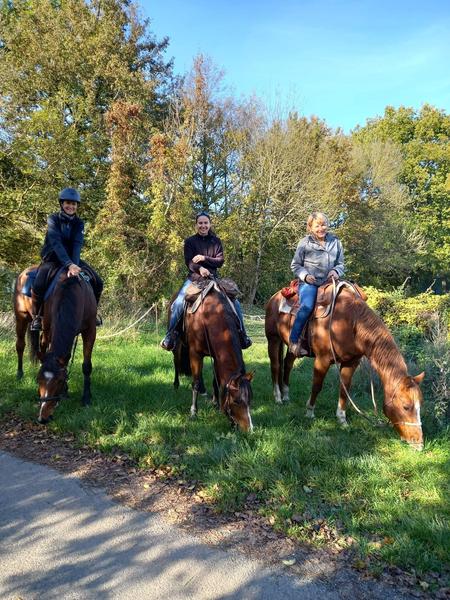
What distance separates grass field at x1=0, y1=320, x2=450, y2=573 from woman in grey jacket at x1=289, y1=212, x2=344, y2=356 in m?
1.34

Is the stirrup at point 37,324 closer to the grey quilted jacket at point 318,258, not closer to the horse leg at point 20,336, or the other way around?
the horse leg at point 20,336

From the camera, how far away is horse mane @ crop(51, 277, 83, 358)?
5.22 m

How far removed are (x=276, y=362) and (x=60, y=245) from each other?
3758 mm

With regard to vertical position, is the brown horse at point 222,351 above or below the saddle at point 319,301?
below

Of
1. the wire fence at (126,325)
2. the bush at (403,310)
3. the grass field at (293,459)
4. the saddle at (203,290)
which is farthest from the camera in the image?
the wire fence at (126,325)

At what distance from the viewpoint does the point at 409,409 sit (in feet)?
14.7

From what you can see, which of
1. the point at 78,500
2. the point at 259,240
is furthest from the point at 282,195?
the point at 78,500

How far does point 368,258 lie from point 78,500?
2732 cm

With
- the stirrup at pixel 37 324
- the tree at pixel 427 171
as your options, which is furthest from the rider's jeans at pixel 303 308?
the tree at pixel 427 171

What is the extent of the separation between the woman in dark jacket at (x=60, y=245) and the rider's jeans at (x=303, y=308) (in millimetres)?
3094

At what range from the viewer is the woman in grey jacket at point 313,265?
582 cm

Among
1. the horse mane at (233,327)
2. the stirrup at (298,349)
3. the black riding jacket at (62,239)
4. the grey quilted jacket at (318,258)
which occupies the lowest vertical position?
the stirrup at (298,349)

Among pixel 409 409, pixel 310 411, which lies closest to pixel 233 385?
pixel 310 411

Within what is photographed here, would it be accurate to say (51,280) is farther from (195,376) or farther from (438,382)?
(438,382)
